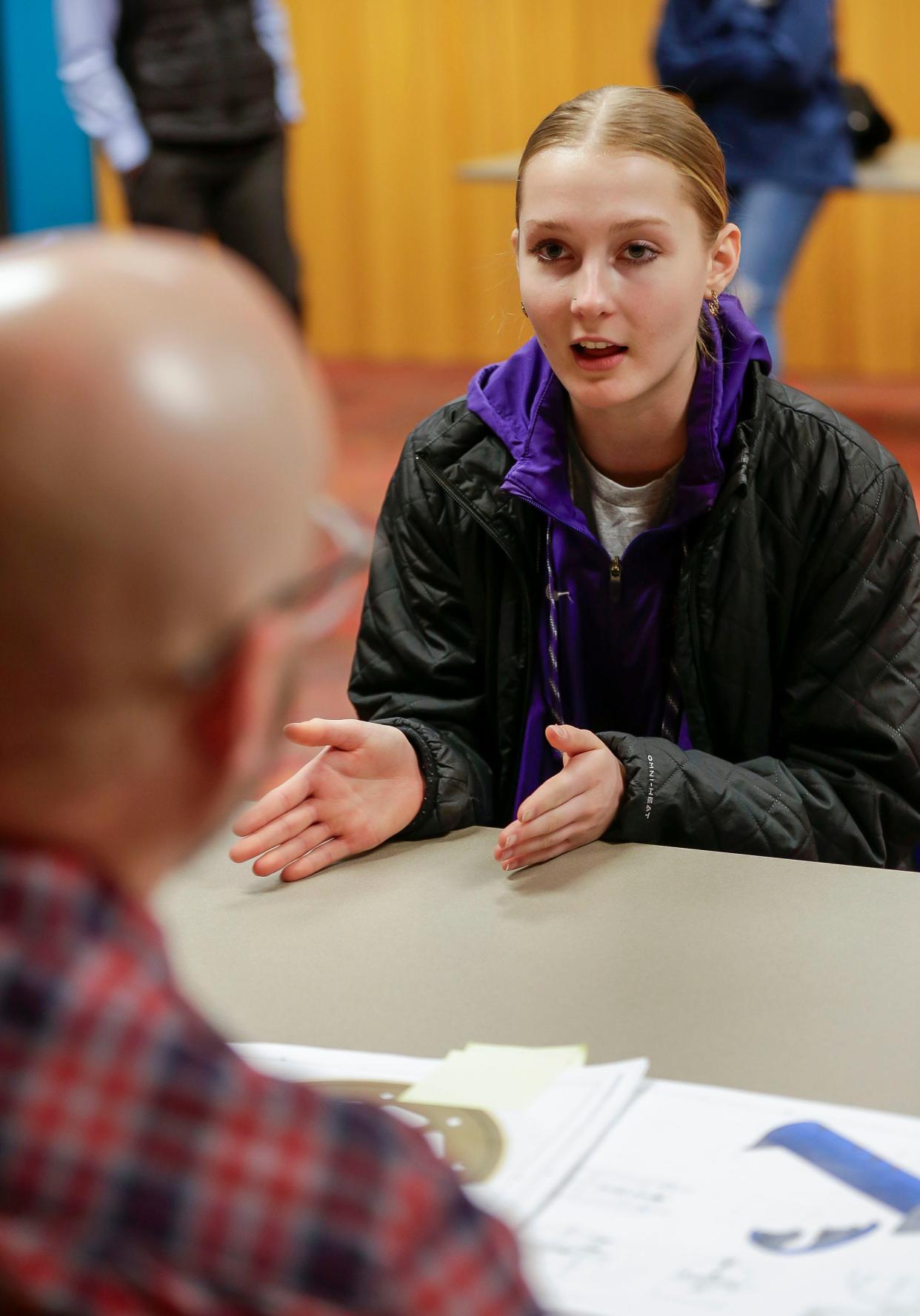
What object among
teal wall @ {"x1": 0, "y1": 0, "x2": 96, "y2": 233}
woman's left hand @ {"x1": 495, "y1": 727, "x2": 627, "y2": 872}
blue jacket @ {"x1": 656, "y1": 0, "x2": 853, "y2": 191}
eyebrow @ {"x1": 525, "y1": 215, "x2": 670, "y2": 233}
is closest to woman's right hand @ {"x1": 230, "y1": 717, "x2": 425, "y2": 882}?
woman's left hand @ {"x1": 495, "y1": 727, "x2": 627, "y2": 872}

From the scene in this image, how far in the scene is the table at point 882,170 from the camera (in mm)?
4535

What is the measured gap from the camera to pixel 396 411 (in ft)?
19.6

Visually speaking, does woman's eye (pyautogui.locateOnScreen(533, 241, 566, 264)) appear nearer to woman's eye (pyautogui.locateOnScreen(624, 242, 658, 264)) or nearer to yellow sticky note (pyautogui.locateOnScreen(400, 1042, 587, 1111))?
woman's eye (pyautogui.locateOnScreen(624, 242, 658, 264))

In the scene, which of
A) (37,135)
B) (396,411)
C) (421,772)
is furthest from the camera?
(37,135)

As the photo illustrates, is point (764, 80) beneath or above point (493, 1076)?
above

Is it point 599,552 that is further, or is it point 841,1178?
point 599,552

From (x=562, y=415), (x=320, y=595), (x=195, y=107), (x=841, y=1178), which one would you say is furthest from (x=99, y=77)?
(x=320, y=595)

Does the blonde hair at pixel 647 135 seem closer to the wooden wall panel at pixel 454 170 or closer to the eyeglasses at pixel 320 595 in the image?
the eyeglasses at pixel 320 595

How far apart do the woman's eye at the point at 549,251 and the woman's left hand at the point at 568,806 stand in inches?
18.7

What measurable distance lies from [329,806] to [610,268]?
1.88 ft

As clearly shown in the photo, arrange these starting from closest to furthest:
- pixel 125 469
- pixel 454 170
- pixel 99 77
→ pixel 125 469, pixel 99 77, pixel 454 170

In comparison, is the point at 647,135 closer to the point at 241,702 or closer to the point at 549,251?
the point at 549,251

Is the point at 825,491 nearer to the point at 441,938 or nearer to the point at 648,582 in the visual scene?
the point at 648,582

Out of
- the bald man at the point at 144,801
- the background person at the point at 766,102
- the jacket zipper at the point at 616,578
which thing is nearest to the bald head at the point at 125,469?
the bald man at the point at 144,801
